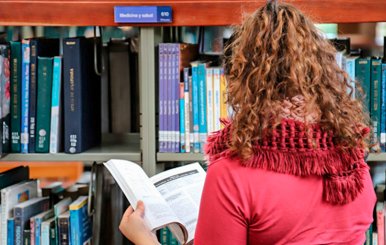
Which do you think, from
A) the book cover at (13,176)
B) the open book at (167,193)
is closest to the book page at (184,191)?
the open book at (167,193)

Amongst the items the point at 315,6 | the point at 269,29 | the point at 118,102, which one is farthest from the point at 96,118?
the point at 269,29

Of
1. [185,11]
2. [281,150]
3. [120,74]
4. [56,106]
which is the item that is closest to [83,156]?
[56,106]

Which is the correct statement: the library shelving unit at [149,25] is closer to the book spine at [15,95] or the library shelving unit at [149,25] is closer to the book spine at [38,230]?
the book spine at [15,95]

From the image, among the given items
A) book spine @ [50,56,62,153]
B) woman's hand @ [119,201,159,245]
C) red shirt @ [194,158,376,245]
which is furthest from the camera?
book spine @ [50,56,62,153]

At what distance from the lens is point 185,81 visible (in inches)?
70.4

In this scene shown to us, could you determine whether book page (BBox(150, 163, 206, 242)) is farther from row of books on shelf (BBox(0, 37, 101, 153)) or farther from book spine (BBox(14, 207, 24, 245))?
book spine (BBox(14, 207, 24, 245))

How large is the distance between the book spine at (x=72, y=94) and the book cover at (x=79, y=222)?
17cm

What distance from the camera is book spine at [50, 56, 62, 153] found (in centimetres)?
183

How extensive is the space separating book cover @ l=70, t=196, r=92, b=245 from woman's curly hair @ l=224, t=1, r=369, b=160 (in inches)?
32.1

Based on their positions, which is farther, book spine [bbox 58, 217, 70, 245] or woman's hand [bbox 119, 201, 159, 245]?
book spine [bbox 58, 217, 70, 245]

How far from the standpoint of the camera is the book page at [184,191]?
1.56 metres

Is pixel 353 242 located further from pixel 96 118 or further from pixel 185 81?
pixel 96 118

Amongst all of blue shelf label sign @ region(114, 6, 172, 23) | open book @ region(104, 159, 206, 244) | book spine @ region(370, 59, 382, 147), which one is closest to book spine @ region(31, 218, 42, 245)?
open book @ region(104, 159, 206, 244)

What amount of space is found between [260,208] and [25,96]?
3.24ft
